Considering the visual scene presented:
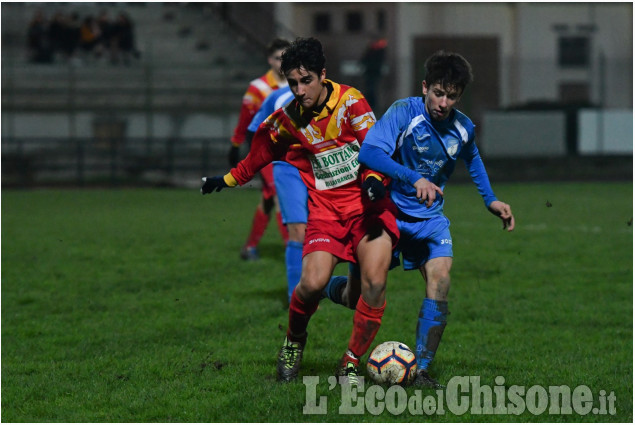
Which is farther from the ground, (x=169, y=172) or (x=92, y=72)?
(x=92, y=72)

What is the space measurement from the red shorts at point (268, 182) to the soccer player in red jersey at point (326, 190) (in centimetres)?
388

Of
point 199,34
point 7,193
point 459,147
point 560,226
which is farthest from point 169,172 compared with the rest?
point 459,147

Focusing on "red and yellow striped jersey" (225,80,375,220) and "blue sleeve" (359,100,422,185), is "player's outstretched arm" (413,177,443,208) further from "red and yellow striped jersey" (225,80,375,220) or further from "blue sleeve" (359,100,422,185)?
"red and yellow striped jersey" (225,80,375,220)

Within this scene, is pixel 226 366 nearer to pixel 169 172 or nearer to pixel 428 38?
pixel 169 172

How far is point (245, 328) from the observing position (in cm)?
663

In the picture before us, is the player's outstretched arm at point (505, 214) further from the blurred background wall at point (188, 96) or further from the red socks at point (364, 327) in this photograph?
the blurred background wall at point (188, 96)

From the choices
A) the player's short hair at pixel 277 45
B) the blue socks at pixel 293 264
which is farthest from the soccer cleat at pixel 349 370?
the player's short hair at pixel 277 45

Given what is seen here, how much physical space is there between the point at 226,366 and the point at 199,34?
2741 centimetres

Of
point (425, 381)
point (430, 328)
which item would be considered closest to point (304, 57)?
point (430, 328)

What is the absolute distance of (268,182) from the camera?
9477 millimetres

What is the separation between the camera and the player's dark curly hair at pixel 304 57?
4.91m

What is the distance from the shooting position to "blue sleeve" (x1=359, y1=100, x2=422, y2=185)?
4.72 m

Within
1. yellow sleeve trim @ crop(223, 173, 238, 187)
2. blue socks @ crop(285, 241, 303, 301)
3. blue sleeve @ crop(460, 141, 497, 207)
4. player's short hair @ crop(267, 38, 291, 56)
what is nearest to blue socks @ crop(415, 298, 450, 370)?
blue sleeve @ crop(460, 141, 497, 207)

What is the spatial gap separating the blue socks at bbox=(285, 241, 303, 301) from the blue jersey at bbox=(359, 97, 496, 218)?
81.1 inches
